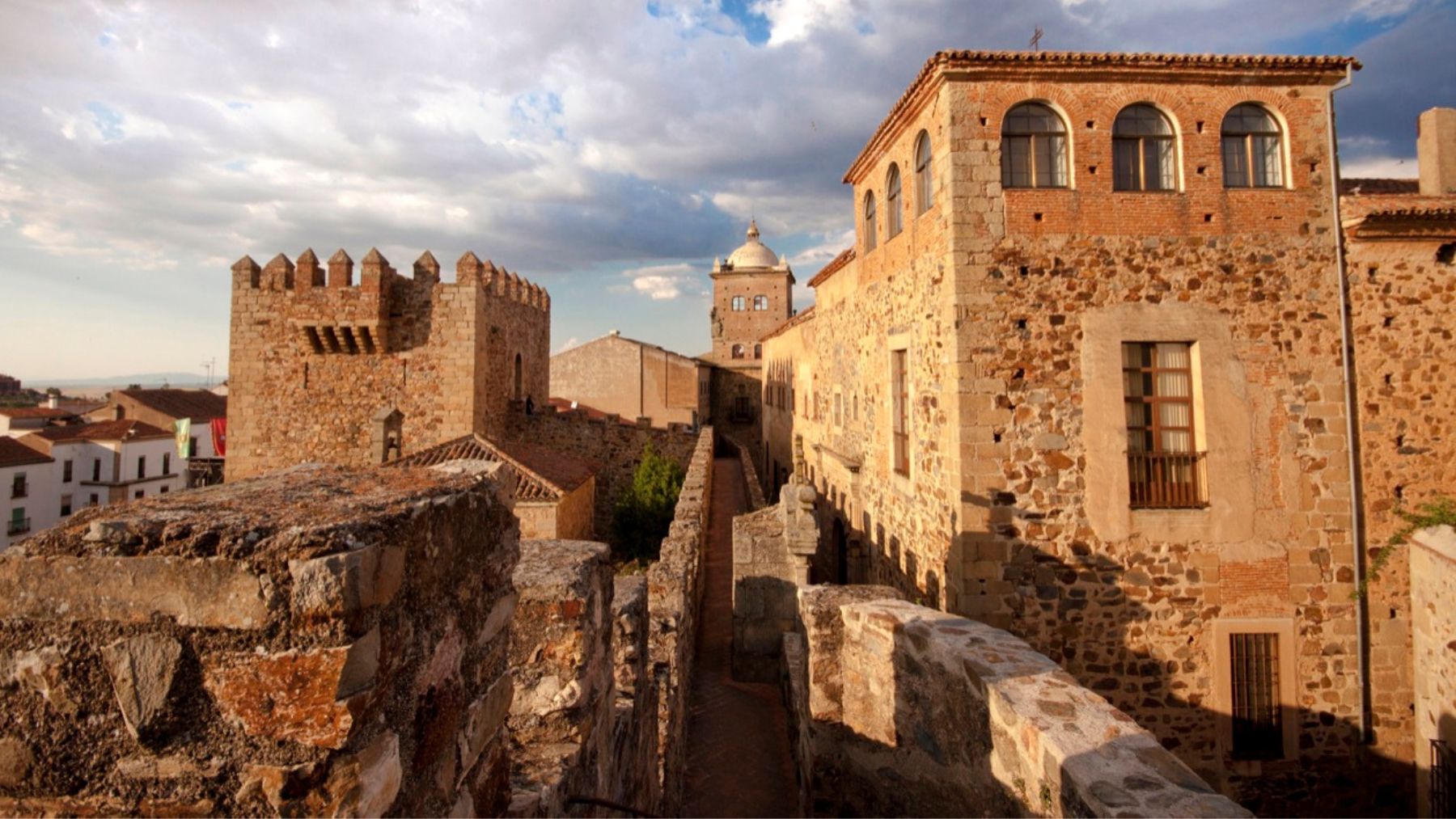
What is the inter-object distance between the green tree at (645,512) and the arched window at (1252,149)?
14.4 m

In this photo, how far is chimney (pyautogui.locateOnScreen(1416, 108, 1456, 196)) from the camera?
10102 millimetres

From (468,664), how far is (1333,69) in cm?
1145

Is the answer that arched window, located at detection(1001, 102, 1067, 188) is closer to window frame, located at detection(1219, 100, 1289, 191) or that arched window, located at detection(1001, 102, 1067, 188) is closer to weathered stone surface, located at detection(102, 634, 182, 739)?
window frame, located at detection(1219, 100, 1289, 191)

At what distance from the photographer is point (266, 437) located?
60.8 ft

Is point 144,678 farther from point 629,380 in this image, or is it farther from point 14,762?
point 629,380

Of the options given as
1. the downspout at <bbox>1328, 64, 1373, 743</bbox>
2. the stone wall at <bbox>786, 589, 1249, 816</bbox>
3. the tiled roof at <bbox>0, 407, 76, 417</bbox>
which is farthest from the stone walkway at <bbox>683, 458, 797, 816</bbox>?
the tiled roof at <bbox>0, 407, 76, 417</bbox>

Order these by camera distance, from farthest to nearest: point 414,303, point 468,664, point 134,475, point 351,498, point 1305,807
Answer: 1. point 134,475
2. point 414,303
3. point 1305,807
4. point 468,664
5. point 351,498

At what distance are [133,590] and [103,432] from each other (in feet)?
174

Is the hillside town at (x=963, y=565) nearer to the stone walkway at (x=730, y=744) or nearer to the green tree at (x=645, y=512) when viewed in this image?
the stone walkway at (x=730, y=744)

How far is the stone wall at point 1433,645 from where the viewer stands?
807 centimetres

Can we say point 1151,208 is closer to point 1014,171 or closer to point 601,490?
point 1014,171

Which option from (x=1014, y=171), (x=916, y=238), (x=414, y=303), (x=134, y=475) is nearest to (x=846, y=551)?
(x=916, y=238)

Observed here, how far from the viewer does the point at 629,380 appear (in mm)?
34688

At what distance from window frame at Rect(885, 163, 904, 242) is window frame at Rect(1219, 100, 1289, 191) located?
389 centimetres
